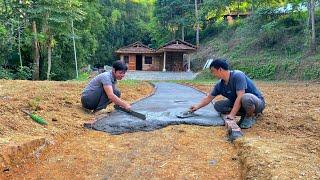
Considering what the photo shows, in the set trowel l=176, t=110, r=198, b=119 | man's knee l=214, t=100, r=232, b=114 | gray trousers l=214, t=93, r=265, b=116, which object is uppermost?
gray trousers l=214, t=93, r=265, b=116

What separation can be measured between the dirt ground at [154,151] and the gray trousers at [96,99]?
2.00 feet

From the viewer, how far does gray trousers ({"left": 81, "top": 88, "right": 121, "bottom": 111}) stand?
707 cm

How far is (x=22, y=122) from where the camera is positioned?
5.51 m

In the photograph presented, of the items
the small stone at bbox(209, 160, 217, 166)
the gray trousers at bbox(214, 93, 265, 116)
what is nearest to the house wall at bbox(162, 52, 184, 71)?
the gray trousers at bbox(214, 93, 265, 116)

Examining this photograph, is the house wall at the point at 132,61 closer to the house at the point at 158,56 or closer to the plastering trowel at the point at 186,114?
the house at the point at 158,56

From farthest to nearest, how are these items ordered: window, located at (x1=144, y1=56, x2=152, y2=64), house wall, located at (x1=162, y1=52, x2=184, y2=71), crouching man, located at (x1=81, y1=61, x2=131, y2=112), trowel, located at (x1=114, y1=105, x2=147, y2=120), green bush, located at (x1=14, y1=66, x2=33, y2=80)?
window, located at (x1=144, y1=56, x2=152, y2=64) < house wall, located at (x1=162, y1=52, x2=184, y2=71) < green bush, located at (x1=14, y1=66, x2=33, y2=80) < crouching man, located at (x1=81, y1=61, x2=131, y2=112) < trowel, located at (x1=114, y1=105, x2=147, y2=120)

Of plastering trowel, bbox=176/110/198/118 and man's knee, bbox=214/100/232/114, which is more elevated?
man's knee, bbox=214/100/232/114

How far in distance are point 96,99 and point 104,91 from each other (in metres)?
0.23

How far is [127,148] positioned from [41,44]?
2682cm

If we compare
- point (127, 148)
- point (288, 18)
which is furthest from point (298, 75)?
point (127, 148)

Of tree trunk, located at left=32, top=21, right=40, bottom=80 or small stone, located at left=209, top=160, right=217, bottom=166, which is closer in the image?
small stone, located at left=209, top=160, right=217, bottom=166

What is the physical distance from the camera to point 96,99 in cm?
715

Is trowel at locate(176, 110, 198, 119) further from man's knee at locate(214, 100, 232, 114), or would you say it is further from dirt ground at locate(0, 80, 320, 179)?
dirt ground at locate(0, 80, 320, 179)

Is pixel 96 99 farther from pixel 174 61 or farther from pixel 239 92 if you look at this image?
pixel 174 61
